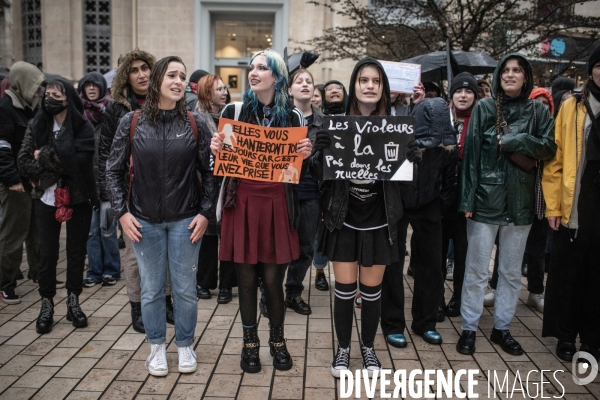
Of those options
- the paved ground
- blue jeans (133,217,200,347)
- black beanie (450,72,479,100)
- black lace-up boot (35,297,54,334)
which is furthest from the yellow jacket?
black lace-up boot (35,297,54,334)

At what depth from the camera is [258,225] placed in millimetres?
3986

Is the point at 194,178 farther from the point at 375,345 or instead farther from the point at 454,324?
the point at 454,324

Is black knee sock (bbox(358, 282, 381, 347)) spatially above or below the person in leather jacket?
below

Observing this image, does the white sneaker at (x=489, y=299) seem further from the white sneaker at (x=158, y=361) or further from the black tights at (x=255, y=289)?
the white sneaker at (x=158, y=361)

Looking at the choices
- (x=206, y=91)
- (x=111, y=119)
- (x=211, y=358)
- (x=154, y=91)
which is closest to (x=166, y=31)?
(x=206, y=91)

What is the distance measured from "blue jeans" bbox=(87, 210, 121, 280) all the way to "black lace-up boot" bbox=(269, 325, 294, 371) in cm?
294

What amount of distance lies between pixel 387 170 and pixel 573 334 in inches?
89.4

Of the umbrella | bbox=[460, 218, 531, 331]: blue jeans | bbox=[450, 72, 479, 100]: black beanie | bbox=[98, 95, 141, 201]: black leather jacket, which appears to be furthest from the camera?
the umbrella

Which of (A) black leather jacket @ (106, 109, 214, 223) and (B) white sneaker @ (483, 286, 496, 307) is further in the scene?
(B) white sneaker @ (483, 286, 496, 307)

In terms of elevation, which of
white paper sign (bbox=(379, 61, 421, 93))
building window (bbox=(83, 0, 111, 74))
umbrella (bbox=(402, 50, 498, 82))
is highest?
building window (bbox=(83, 0, 111, 74))

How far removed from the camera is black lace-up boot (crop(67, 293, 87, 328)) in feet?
16.2

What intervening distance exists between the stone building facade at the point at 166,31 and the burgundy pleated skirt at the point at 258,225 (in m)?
10.7

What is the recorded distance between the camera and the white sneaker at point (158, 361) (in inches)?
159

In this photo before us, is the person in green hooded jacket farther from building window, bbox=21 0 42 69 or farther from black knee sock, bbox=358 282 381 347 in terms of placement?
building window, bbox=21 0 42 69
